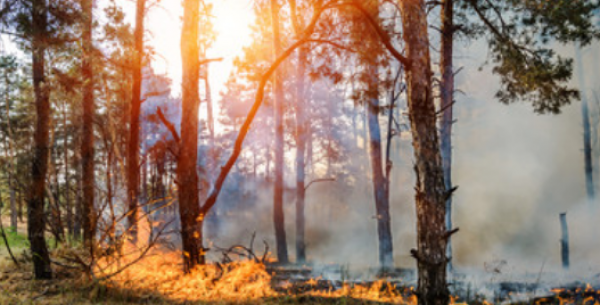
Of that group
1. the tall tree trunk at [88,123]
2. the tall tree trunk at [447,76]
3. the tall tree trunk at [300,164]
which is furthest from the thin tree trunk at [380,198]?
the tall tree trunk at [88,123]

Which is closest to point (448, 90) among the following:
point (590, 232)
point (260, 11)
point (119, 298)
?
point (260, 11)

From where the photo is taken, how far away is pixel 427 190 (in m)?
5.49

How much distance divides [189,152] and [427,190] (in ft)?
17.2

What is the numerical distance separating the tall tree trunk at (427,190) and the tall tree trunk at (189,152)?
15.8 feet

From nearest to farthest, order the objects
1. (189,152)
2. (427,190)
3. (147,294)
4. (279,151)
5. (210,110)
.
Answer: (427,190) → (147,294) → (189,152) → (279,151) → (210,110)

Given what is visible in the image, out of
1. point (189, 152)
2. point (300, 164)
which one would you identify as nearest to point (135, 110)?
point (189, 152)

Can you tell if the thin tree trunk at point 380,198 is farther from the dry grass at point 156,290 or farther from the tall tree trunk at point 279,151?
the dry grass at point 156,290

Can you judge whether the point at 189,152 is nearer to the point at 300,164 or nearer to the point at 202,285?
the point at 202,285

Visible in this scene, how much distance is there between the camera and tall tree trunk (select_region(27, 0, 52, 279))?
8.33 meters

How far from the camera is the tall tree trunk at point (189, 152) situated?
8375mm

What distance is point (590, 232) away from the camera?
21156 mm

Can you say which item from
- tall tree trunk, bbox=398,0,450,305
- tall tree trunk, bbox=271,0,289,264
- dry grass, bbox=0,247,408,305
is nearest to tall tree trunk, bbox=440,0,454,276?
dry grass, bbox=0,247,408,305

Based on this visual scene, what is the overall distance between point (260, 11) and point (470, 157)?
2574 cm

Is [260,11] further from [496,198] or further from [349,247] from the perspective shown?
[496,198]
